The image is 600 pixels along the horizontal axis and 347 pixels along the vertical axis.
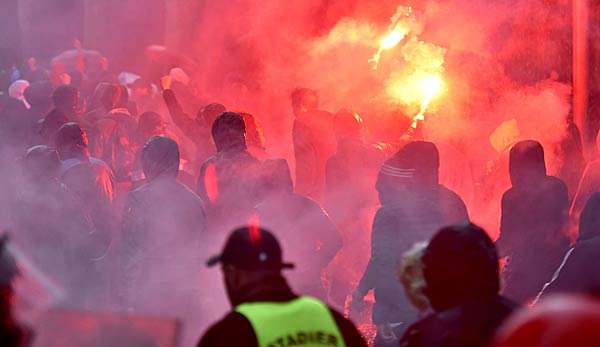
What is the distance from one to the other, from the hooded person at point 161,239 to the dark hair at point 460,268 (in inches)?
119

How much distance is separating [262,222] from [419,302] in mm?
2870

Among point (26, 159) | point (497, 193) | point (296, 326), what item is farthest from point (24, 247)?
point (497, 193)

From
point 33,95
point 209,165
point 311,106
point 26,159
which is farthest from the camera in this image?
point 33,95

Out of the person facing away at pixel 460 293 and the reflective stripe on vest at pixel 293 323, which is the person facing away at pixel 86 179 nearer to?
the reflective stripe on vest at pixel 293 323

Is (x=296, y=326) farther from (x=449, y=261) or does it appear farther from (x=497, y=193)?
(x=497, y=193)

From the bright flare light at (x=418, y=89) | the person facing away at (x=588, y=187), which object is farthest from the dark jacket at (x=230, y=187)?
the bright flare light at (x=418, y=89)

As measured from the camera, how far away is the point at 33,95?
38.3ft

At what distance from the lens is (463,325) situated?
3.93 meters

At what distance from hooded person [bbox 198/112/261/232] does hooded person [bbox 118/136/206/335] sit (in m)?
0.40

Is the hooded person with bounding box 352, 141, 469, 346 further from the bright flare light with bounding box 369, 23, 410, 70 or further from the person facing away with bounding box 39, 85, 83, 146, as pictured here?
the bright flare light with bounding box 369, 23, 410, 70

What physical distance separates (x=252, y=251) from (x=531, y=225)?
11.4 ft

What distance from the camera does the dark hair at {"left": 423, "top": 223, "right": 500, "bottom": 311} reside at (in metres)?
4.00

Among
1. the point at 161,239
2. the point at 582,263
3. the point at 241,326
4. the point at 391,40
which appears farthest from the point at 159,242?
the point at 391,40

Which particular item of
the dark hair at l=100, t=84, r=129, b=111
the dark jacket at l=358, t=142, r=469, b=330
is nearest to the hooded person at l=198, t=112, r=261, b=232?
the dark jacket at l=358, t=142, r=469, b=330
